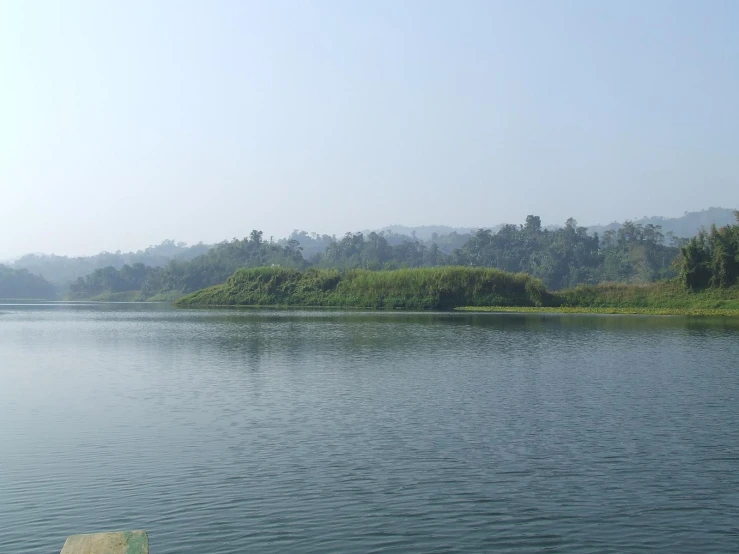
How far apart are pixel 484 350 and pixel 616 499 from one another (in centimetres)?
1895

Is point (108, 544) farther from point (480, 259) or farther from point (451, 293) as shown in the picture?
point (480, 259)

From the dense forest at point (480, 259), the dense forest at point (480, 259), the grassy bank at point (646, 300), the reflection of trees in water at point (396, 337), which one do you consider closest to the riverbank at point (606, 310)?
the grassy bank at point (646, 300)

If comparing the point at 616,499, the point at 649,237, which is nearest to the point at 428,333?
the point at 616,499

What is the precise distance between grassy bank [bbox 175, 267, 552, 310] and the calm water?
142 ft

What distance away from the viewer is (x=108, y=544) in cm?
606

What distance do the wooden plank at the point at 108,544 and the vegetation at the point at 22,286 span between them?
17031cm

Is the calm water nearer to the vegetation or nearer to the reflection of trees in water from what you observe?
the reflection of trees in water

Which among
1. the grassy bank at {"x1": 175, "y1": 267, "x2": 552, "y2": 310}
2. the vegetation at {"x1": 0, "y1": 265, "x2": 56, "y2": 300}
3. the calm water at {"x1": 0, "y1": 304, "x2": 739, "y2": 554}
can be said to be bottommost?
the calm water at {"x1": 0, "y1": 304, "x2": 739, "y2": 554}

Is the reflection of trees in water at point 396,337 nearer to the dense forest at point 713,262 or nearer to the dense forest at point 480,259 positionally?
the dense forest at point 713,262

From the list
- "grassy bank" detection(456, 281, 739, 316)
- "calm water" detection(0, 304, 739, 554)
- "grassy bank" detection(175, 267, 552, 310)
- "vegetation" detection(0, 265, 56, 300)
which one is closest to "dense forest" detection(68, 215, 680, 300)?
"vegetation" detection(0, 265, 56, 300)

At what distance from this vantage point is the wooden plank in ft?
19.5

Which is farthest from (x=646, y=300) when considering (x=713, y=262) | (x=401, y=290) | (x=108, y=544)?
(x=108, y=544)

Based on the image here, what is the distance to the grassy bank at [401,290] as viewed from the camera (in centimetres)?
6969

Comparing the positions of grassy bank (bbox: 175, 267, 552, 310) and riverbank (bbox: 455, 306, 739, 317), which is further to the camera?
grassy bank (bbox: 175, 267, 552, 310)
